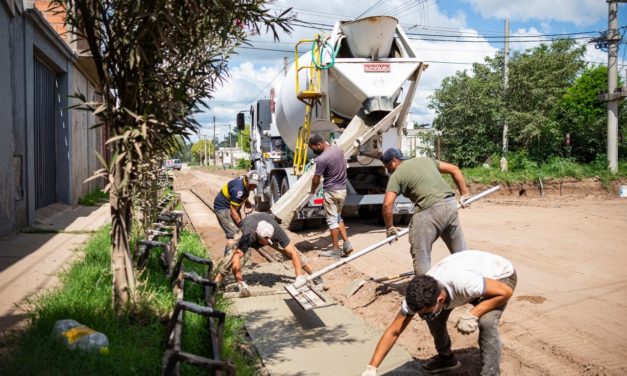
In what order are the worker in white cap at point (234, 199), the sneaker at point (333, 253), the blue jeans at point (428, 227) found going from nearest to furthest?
the blue jeans at point (428, 227), the worker in white cap at point (234, 199), the sneaker at point (333, 253)

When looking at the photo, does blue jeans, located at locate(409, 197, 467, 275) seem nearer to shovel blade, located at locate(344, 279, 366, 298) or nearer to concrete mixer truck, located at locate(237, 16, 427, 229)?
shovel blade, located at locate(344, 279, 366, 298)

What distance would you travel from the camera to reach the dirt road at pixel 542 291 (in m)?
4.27

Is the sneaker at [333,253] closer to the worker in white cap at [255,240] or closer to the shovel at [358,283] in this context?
the shovel at [358,283]

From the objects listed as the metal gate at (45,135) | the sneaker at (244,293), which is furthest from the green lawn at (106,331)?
the metal gate at (45,135)

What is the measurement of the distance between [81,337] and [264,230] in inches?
106

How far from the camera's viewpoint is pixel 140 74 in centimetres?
413

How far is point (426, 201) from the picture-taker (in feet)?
17.2

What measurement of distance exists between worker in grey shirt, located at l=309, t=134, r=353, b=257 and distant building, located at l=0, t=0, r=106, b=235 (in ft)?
11.3

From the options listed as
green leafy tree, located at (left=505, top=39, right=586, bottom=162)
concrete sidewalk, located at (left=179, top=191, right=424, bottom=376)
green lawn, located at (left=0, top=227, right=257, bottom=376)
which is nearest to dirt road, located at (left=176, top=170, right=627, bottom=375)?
concrete sidewalk, located at (left=179, top=191, right=424, bottom=376)

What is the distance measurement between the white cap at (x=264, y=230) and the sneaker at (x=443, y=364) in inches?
104

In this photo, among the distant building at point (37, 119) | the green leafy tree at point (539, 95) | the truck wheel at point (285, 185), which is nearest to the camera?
the distant building at point (37, 119)

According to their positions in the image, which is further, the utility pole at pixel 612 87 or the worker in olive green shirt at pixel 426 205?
the utility pole at pixel 612 87

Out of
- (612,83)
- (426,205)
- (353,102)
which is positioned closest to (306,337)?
(426,205)

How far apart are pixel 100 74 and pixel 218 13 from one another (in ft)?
3.56
